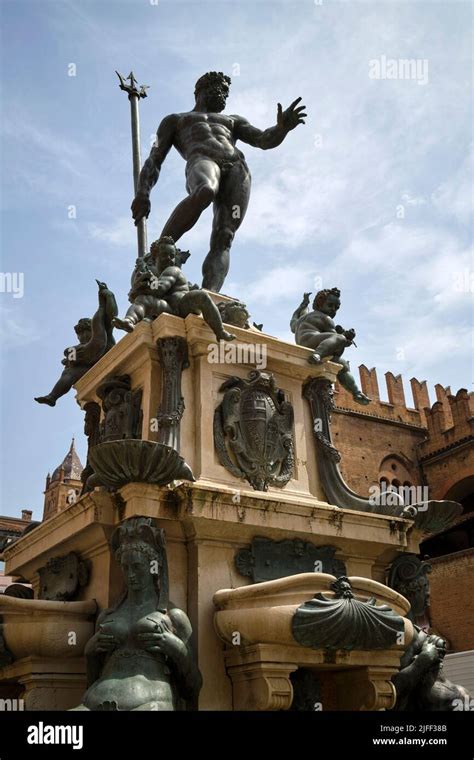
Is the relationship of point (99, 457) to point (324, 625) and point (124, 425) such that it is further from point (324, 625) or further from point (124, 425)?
point (324, 625)

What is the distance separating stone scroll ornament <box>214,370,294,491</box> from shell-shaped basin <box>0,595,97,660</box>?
5.31ft

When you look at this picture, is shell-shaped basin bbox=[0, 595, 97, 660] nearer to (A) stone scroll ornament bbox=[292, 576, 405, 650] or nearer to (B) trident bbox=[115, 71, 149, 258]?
(A) stone scroll ornament bbox=[292, 576, 405, 650]

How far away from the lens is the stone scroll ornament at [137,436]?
486 centimetres

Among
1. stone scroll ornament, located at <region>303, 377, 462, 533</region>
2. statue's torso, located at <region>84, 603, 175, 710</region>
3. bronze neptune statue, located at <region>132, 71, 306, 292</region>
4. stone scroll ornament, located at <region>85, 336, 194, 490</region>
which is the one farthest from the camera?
bronze neptune statue, located at <region>132, 71, 306, 292</region>

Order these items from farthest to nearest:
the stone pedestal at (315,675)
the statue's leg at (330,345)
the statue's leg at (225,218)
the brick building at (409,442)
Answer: the brick building at (409,442)
the statue's leg at (225,218)
the statue's leg at (330,345)
the stone pedestal at (315,675)

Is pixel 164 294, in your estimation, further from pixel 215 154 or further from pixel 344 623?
pixel 344 623

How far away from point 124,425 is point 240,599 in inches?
73.3

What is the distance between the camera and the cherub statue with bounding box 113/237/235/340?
19.5 ft

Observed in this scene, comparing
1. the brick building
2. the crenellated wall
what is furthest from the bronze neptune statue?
the crenellated wall

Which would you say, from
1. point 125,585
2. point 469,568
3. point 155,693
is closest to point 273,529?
point 125,585

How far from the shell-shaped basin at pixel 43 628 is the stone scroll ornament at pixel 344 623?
5.20 feet

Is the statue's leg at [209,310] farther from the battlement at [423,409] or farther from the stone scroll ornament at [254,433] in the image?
the battlement at [423,409]

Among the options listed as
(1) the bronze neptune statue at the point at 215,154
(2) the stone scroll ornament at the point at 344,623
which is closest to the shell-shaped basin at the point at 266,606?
(2) the stone scroll ornament at the point at 344,623

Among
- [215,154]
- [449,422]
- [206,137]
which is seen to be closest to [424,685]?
[215,154]
